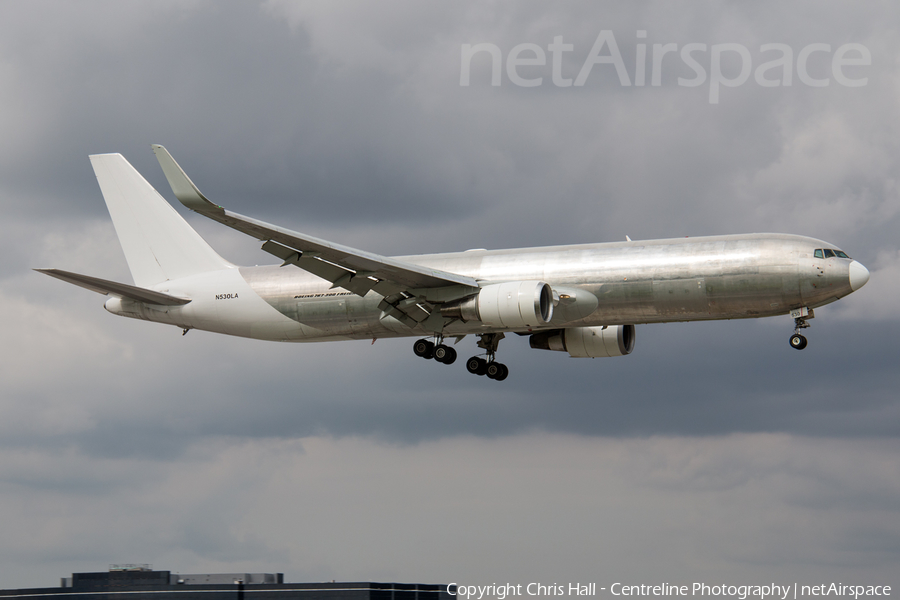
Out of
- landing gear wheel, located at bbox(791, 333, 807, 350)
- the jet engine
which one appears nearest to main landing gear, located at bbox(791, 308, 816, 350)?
landing gear wheel, located at bbox(791, 333, 807, 350)

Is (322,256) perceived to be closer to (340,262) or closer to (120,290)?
(340,262)

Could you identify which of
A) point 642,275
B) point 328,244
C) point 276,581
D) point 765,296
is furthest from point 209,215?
point 276,581

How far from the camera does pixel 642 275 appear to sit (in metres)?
46.9

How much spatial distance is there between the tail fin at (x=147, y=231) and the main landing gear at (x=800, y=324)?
30.8 m

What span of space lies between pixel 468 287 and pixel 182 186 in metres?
15.2

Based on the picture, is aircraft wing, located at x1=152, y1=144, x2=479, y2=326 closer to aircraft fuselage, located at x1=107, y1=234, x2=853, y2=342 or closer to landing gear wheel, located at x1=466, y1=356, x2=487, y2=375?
aircraft fuselage, located at x1=107, y1=234, x2=853, y2=342

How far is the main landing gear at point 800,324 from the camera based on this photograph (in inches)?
1812

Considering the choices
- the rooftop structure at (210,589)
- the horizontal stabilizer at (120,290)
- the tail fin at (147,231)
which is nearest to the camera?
the horizontal stabilizer at (120,290)

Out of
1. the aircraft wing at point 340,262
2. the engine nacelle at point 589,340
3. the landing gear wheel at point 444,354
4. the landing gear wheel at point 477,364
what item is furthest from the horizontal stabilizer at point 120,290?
the engine nacelle at point 589,340

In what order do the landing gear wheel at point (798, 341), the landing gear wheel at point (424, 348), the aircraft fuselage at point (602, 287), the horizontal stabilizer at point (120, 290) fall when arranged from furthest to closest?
the landing gear wheel at point (424, 348) → the horizontal stabilizer at point (120, 290) → the landing gear wheel at point (798, 341) → the aircraft fuselage at point (602, 287)

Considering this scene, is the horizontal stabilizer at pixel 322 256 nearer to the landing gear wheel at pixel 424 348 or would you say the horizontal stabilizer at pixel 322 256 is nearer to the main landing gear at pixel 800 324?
the landing gear wheel at pixel 424 348

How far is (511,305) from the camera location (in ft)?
155

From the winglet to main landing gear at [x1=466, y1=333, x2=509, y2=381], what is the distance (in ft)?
65.1

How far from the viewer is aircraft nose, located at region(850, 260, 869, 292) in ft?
148
